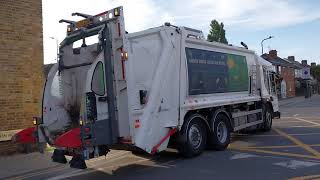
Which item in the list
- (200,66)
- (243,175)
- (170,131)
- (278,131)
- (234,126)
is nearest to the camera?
(243,175)

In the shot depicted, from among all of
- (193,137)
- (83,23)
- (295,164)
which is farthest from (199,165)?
(83,23)

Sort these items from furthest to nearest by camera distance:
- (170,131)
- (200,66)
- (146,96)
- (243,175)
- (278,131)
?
(278,131) < (200,66) < (170,131) < (146,96) < (243,175)

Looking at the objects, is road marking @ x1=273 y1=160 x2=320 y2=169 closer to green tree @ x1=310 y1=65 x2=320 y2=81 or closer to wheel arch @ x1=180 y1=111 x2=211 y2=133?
wheel arch @ x1=180 y1=111 x2=211 y2=133

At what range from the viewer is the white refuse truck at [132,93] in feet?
30.2

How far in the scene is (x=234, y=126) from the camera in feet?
46.1

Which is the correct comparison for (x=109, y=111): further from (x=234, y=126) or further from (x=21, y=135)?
(x=234, y=126)

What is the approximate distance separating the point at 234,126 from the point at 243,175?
500 cm

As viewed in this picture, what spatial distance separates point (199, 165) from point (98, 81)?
2.99 metres

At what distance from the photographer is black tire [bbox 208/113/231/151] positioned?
12359 mm

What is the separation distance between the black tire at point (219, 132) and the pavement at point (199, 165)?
229mm

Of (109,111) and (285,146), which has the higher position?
(109,111)

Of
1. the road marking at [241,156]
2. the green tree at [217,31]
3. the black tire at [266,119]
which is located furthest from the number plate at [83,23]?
the green tree at [217,31]

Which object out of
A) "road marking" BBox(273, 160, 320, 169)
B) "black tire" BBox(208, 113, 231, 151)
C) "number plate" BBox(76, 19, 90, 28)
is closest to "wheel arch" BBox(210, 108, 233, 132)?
"black tire" BBox(208, 113, 231, 151)

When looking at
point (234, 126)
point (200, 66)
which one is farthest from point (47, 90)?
point (234, 126)
